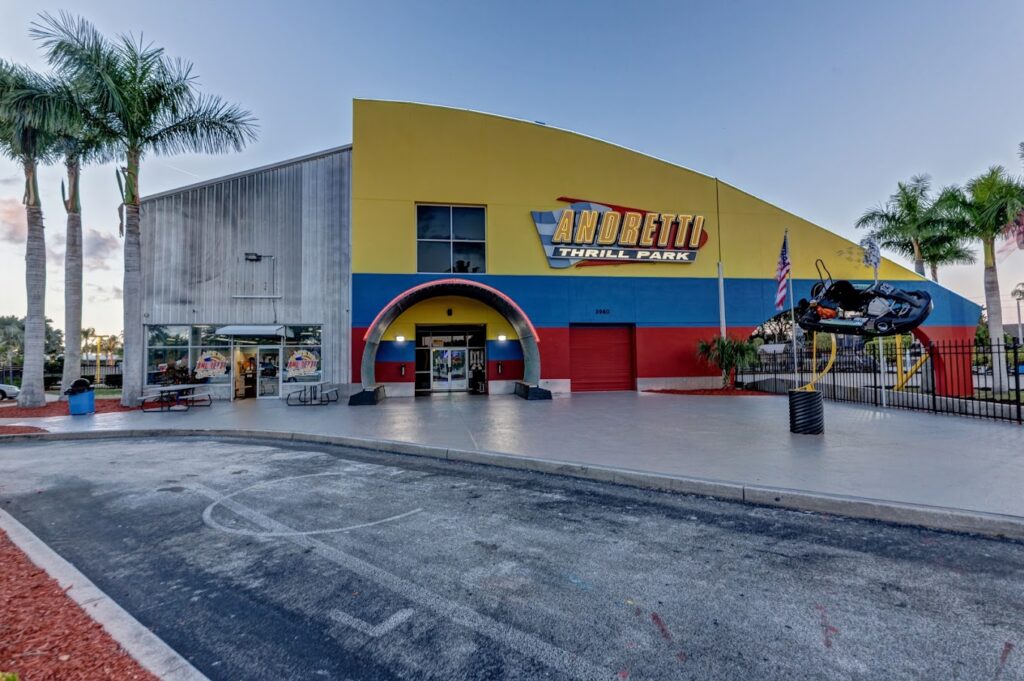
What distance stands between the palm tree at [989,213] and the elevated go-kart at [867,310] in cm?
926

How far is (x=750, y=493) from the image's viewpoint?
5637 mm

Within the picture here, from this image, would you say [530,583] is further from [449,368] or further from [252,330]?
[252,330]

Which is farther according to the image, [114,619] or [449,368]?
[449,368]

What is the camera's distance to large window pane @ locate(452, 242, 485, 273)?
66.0 feet

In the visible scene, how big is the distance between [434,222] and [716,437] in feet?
49.2

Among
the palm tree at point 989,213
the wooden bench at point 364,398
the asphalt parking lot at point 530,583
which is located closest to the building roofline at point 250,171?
the wooden bench at point 364,398

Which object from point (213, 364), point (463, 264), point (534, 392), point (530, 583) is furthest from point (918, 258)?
point (213, 364)

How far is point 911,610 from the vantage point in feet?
10.4

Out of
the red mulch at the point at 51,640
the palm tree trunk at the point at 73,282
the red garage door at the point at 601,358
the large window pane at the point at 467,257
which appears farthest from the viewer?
the red garage door at the point at 601,358

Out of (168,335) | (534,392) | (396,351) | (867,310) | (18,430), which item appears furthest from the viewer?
(396,351)

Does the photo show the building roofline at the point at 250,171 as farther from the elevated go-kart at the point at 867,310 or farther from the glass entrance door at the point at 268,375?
the elevated go-kart at the point at 867,310

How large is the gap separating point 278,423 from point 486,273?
1071 centimetres

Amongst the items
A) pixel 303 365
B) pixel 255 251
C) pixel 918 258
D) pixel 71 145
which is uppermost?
pixel 71 145

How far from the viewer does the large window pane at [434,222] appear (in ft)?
65.6
